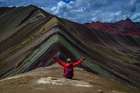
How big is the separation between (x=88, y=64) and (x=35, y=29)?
34.1 metres

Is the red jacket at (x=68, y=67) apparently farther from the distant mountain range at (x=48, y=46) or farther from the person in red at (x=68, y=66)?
the distant mountain range at (x=48, y=46)

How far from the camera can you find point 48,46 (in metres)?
52.5

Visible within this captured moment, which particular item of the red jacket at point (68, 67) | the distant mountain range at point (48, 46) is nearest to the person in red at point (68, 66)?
the red jacket at point (68, 67)

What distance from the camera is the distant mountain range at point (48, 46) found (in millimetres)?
50562

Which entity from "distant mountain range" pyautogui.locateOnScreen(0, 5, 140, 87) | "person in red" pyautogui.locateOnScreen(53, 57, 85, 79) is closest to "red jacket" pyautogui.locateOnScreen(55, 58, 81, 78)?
"person in red" pyautogui.locateOnScreen(53, 57, 85, 79)

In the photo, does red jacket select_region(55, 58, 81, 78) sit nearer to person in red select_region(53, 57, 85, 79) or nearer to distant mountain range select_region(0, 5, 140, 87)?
person in red select_region(53, 57, 85, 79)

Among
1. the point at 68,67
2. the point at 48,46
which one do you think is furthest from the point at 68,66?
the point at 48,46

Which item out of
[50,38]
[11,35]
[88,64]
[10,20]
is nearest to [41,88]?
[88,64]

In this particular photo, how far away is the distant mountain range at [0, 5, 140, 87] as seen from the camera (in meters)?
50.6

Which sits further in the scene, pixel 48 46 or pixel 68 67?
pixel 48 46

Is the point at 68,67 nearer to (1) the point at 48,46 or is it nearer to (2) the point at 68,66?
(2) the point at 68,66

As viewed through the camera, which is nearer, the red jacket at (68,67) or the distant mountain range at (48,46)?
the red jacket at (68,67)

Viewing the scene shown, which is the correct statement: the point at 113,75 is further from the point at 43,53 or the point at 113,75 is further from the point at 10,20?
the point at 10,20

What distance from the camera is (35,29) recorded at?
8094 centimetres
